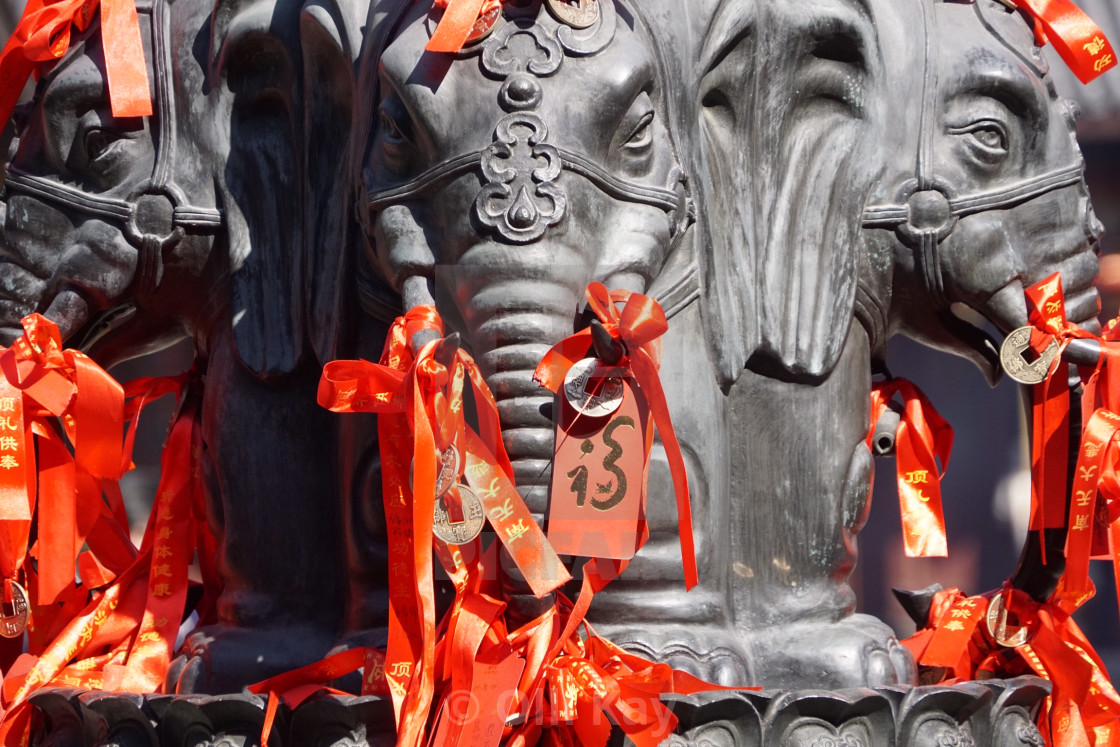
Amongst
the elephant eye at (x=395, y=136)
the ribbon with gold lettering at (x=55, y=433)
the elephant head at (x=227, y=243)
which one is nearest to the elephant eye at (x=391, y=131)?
the elephant eye at (x=395, y=136)

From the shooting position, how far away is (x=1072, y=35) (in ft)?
5.08

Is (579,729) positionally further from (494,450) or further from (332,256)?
(332,256)

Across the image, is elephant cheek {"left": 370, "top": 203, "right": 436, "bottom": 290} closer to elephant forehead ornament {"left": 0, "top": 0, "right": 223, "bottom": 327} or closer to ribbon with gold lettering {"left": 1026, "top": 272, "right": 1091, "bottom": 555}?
elephant forehead ornament {"left": 0, "top": 0, "right": 223, "bottom": 327}

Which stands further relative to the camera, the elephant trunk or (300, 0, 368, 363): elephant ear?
(300, 0, 368, 363): elephant ear

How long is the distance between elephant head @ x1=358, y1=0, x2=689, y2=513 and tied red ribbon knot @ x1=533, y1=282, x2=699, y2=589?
23 mm

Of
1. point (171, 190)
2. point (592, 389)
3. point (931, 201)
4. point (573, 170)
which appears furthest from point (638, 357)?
point (171, 190)

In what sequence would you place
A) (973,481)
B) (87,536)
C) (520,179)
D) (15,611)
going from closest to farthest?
(520,179)
(15,611)
(87,536)
(973,481)

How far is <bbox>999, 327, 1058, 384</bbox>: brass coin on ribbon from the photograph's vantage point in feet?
4.62

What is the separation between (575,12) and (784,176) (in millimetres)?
283

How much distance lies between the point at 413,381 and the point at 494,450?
84 millimetres

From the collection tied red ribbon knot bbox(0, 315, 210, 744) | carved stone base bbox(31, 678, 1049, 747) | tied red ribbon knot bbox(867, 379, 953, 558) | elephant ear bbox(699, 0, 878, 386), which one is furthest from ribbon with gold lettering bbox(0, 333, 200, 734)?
tied red ribbon knot bbox(867, 379, 953, 558)

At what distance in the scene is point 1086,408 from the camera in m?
1.44

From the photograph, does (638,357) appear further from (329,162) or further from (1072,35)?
(1072,35)

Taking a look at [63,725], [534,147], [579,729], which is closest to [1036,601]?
[579,729]
